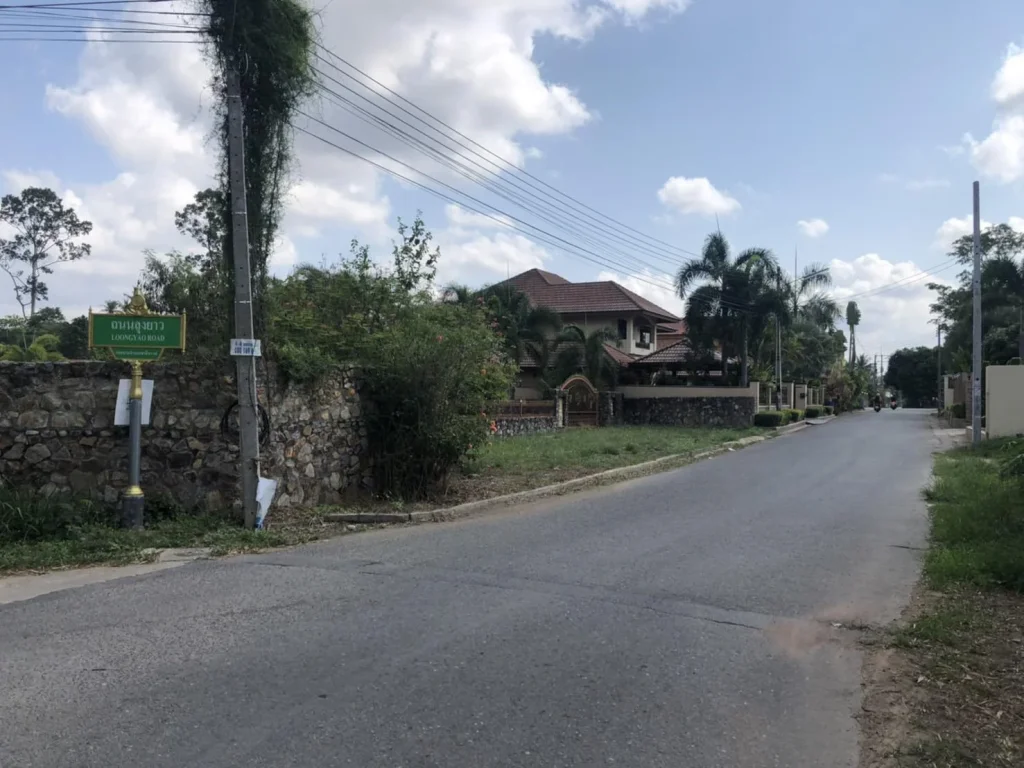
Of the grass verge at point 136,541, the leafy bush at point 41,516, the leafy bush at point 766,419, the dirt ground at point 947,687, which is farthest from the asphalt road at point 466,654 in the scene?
the leafy bush at point 766,419

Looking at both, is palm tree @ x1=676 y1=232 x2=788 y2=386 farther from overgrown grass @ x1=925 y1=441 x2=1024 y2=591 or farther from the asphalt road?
the asphalt road

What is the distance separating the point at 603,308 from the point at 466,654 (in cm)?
4173

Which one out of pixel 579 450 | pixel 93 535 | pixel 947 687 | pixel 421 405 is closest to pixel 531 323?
pixel 579 450

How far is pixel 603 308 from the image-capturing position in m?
46.6

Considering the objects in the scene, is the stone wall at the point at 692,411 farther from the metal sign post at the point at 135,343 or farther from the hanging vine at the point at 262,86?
the metal sign post at the point at 135,343

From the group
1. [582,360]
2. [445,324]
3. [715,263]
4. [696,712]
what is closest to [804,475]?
[445,324]

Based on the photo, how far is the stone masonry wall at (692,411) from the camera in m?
38.0

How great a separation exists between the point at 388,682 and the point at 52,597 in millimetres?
4035

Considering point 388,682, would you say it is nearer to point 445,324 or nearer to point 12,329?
point 445,324

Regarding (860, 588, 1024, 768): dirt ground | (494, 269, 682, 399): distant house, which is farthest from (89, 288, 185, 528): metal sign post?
(494, 269, 682, 399): distant house

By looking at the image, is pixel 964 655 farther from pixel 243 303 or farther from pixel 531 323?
pixel 531 323

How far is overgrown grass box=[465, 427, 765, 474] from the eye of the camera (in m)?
18.0

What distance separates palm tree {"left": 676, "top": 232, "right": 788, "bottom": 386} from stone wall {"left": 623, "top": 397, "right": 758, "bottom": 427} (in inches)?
89.3

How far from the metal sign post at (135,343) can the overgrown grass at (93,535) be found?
0.41 metres
